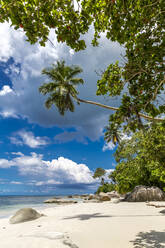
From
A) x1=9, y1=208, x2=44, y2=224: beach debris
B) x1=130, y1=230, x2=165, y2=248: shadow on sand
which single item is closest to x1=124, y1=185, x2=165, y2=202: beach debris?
x1=9, y1=208, x2=44, y2=224: beach debris

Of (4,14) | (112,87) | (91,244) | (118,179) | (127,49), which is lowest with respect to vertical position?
(91,244)

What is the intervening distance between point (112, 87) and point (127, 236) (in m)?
4.15

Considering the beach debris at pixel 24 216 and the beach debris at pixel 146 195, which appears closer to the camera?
the beach debris at pixel 24 216

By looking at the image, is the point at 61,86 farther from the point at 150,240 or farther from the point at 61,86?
the point at 150,240

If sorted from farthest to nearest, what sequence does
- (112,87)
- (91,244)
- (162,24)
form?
(112,87) → (162,24) → (91,244)

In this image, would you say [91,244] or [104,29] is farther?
[104,29]

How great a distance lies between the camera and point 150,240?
154 inches

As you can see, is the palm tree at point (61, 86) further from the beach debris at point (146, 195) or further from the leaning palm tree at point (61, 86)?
the beach debris at point (146, 195)

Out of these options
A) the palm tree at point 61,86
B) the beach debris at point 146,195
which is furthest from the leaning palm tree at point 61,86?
the beach debris at point 146,195

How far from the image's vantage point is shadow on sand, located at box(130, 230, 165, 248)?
11.7ft

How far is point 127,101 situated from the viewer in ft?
14.9

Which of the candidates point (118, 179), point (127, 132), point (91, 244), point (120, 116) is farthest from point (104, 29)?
point (118, 179)

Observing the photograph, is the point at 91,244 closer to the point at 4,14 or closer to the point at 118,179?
the point at 4,14

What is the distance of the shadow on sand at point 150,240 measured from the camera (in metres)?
3.57
